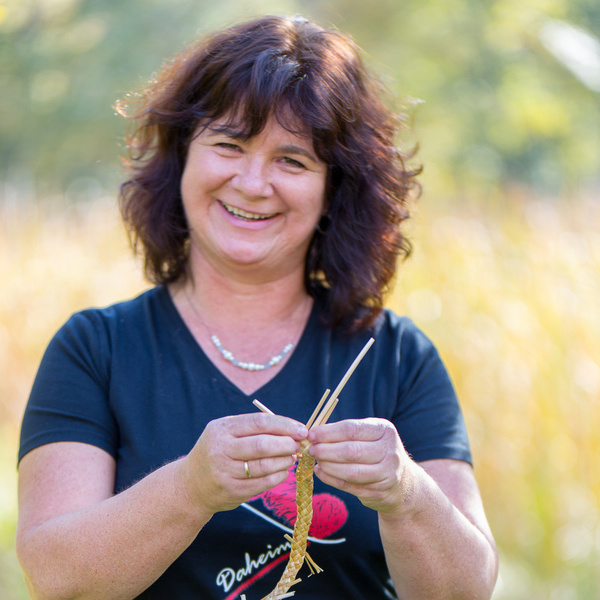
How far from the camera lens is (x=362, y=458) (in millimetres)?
1395

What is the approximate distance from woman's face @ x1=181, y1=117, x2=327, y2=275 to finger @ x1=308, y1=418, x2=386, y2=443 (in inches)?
24.2

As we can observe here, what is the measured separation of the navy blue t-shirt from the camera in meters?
1.69

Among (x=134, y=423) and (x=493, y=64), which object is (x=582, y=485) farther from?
(x=493, y=64)

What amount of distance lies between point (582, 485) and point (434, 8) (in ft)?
27.0

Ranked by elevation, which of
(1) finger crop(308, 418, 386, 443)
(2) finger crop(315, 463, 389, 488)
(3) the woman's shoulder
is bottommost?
(2) finger crop(315, 463, 389, 488)

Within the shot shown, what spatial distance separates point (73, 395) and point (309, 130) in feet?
2.58

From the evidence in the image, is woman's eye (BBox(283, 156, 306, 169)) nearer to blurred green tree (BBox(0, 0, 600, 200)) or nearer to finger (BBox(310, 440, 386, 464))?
finger (BBox(310, 440, 386, 464))

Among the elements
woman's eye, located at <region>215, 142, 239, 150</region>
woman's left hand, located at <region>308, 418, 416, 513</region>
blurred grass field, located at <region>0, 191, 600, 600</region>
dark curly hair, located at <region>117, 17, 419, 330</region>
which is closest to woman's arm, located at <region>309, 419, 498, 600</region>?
woman's left hand, located at <region>308, 418, 416, 513</region>

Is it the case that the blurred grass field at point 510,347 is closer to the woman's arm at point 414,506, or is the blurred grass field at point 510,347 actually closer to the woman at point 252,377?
the woman at point 252,377

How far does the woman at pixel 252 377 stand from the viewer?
4.89 feet


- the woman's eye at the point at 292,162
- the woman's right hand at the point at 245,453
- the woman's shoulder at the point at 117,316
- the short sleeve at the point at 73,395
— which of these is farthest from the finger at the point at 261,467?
the woman's eye at the point at 292,162

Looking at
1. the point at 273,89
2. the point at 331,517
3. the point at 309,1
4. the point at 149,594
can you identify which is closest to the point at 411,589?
the point at 331,517

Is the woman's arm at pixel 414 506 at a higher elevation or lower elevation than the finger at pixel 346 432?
lower

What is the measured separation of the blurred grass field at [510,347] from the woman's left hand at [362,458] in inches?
42.9
